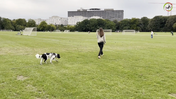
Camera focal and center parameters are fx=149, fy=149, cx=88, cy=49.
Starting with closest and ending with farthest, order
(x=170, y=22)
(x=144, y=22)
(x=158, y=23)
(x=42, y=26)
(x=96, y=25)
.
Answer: (x=170, y=22) → (x=158, y=23) → (x=144, y=22) → (x=96, y=25) → (x=42, y=26)

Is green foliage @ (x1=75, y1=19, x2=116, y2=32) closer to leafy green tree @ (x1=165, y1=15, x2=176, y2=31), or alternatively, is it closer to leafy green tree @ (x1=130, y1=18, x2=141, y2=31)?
leafy green tree @ (x1=130, y1=18, x2=141, y2=31)

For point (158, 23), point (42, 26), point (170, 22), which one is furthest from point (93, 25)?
point (170, 22)

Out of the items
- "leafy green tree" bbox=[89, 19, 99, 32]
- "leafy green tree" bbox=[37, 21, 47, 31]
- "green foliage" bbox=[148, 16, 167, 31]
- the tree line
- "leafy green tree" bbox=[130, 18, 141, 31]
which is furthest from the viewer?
"leafy green tree" bbox=[37, 21, 47, 31]

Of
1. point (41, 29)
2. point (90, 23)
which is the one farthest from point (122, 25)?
point (41, 29)

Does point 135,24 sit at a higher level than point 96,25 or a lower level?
higher

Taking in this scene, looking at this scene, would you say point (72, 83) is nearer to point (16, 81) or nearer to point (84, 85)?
point (84, 85)

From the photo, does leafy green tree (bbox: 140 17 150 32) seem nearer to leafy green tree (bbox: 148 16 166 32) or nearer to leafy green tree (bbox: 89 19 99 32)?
leafy green tree (bbox: 148 16 166 32)

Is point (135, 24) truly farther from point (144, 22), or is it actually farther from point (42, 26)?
point (42, 26)

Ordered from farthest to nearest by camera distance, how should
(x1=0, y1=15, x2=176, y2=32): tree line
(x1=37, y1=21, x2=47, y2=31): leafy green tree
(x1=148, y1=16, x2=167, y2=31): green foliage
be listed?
1. (x1=37, y1=21, x2=47, y2=31): leafy green tree
2. (x1=148, y1=16, x2=167, y2=31): green foliage
3. (x1=0, y1=15, x2=176, y2=32): tree line

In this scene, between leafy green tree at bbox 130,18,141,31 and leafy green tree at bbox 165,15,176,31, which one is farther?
leafy green tree at bbox 130,18,141,31

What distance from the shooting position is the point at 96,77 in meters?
6.55

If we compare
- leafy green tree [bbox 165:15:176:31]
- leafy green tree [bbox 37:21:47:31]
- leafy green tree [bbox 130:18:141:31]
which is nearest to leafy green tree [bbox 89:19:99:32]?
leafy green tree [bbox 130:18:141:31]

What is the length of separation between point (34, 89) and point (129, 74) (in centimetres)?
427

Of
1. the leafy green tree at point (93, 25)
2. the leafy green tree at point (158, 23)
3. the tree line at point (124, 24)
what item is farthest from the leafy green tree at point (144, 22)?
the leafy green tree at point (93, 25)
